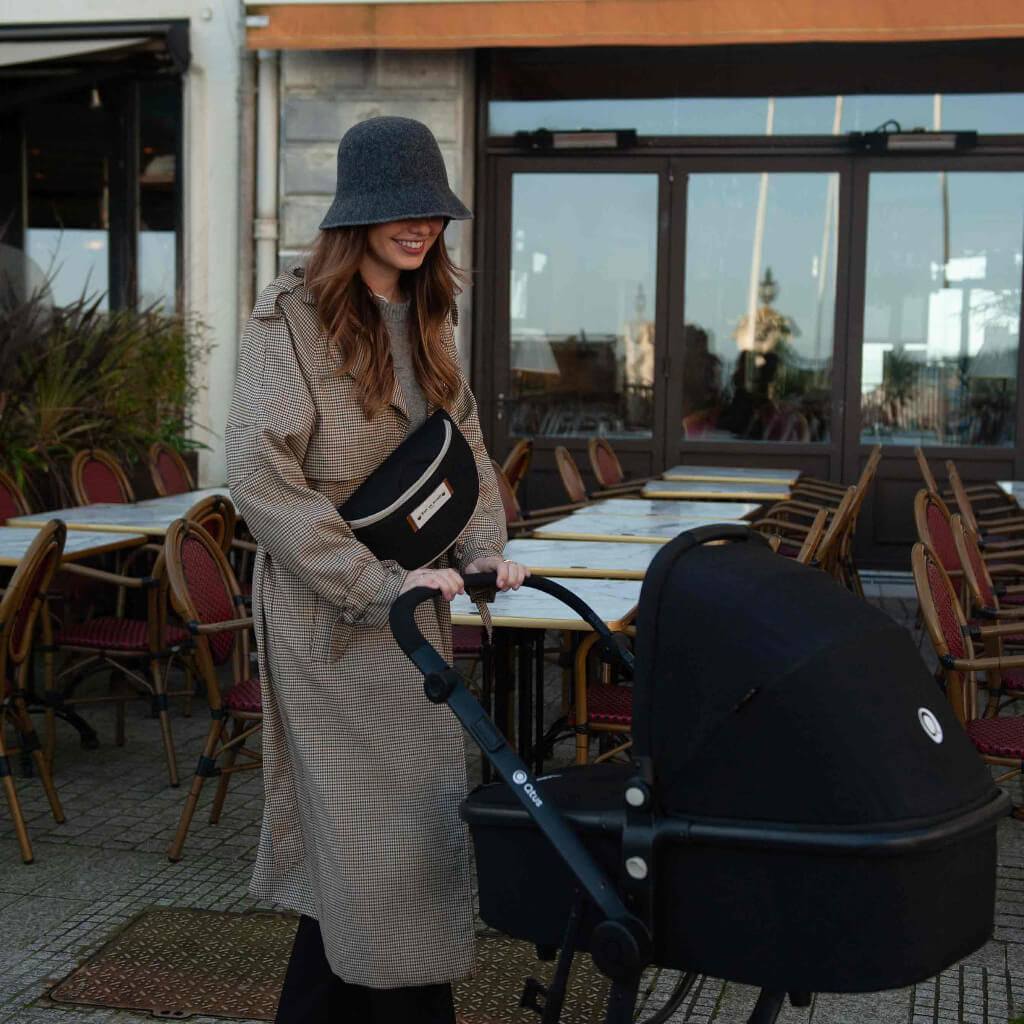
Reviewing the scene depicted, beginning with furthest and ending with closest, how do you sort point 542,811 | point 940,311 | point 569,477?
point 940,311
point 569,477
point 542,811

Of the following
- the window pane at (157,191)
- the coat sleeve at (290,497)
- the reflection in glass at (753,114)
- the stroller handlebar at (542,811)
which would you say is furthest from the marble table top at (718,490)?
the stroller handlebar at (542,811)

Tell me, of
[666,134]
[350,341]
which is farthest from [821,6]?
[350,341]

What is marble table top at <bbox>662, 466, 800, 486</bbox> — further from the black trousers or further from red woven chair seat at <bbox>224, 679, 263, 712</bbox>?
the black trousers

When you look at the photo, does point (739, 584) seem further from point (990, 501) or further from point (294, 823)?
point (990, 501)

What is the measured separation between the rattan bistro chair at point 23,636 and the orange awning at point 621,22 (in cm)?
610

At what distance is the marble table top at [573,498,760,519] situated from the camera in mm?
6617

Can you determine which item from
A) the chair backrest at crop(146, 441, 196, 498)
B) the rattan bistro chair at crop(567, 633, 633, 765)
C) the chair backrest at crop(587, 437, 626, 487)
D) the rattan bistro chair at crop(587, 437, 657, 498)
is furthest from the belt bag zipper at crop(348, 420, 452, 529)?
the chair backrest at crop(587, 437, 626, 487)

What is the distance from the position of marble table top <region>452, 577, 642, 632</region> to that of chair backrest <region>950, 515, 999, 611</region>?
3.99ft

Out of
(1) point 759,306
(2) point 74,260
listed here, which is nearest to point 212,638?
(1) point 759,306

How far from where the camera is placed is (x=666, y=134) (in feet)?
33.9

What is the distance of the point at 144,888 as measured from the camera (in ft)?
13.6

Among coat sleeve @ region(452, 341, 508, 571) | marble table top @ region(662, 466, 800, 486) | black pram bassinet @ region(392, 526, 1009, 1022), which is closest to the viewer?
black pram bassinet @ region(392, 526, 1009, 1022)

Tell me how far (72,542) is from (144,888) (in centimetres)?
167

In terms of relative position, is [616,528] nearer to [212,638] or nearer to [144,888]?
[212,638]
